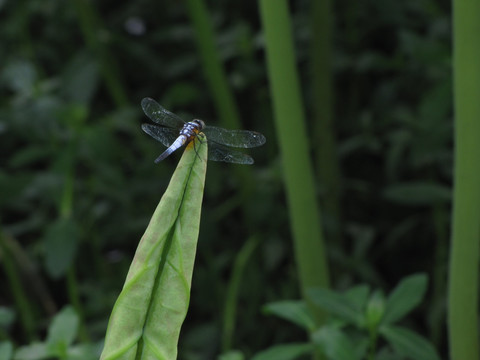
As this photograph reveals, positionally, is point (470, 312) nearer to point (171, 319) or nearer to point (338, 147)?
point (171, 319)

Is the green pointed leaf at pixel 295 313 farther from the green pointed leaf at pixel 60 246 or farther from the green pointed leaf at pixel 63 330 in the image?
the green pointed leaf at pixel 60 246

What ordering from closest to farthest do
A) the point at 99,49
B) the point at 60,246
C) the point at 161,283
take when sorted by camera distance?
the point at 161,283, the point at 60,246, the point at 99,49

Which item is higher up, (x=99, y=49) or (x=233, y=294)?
(x=99, y=49)

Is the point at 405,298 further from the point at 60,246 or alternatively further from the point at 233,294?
the point at 60,246

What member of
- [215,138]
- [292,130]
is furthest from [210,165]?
[215,138]

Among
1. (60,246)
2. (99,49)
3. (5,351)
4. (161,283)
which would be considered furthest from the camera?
(99,49)

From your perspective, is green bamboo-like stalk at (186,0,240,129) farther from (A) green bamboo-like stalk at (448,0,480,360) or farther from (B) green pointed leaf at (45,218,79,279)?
(A) green bamboo-like stalk at (448,0,480,360)
